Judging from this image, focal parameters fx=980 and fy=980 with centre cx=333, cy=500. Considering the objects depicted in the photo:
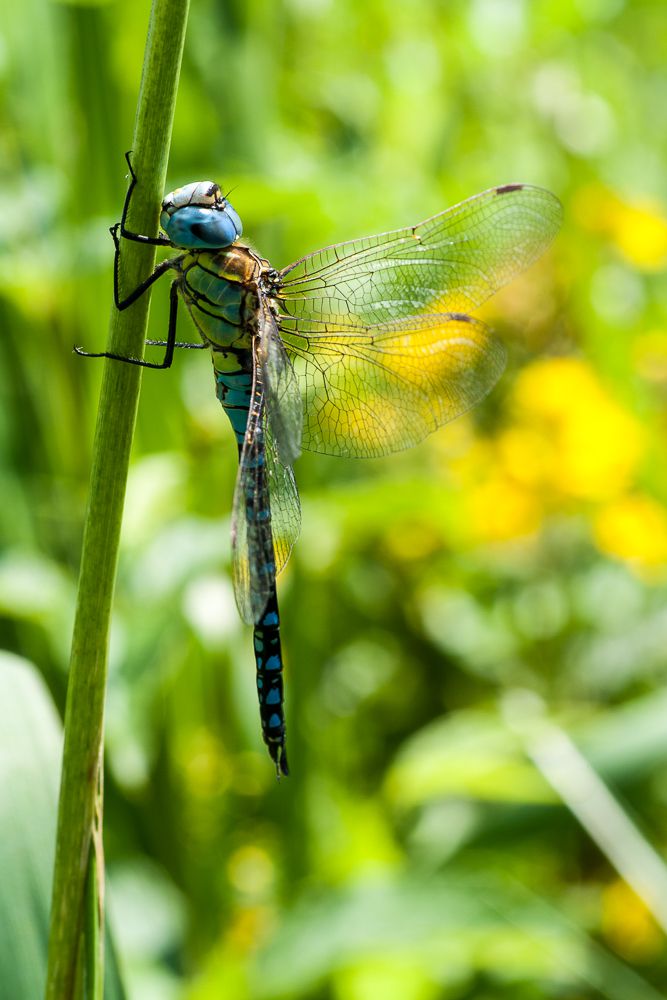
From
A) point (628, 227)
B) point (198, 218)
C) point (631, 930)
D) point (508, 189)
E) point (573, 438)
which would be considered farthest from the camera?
point (628, 227)

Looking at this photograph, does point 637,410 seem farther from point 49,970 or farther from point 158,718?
point 49,970

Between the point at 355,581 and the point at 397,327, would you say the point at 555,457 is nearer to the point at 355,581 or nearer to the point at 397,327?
the point at 355,581

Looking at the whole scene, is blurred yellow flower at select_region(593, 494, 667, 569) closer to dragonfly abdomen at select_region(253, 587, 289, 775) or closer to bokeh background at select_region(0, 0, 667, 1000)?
bokeh background at select_region(0, 0, 667, 1000)

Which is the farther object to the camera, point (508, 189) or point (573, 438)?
point (573, 438)

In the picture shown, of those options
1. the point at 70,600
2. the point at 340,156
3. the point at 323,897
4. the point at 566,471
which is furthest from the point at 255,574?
the point at 340,156

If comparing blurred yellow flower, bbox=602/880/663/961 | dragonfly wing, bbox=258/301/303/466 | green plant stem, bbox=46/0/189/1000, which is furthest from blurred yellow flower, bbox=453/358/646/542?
green plant stem, bbox=46/0/189/1000

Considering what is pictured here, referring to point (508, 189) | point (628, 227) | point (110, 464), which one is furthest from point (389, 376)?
point (628, 227)

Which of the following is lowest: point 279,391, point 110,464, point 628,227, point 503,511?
point 110,464
